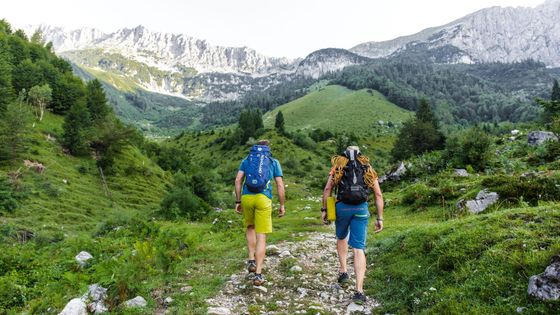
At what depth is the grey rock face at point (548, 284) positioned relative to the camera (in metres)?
5.30

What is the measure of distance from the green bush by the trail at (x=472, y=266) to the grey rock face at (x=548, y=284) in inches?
4.4

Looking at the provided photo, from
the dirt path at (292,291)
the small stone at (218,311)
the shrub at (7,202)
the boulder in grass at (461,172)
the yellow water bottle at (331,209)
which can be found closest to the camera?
the small stone at (218,311)

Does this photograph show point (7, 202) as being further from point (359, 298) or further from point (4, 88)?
point (359, 298)

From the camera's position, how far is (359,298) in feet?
25.4

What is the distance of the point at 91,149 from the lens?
63375mm

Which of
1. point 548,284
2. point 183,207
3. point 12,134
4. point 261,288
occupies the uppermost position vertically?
point 12,134

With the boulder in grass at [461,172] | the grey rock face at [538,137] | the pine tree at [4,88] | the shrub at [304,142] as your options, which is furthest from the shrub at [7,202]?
the shrub at [304,142]

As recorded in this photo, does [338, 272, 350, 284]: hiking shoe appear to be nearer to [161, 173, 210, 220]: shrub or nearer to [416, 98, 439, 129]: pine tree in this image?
[161, 173, 210, 220]: shrub

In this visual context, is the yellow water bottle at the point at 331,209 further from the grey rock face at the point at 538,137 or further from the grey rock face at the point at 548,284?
the grey rock face at the point at 538,137

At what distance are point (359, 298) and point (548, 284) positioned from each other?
139 inches

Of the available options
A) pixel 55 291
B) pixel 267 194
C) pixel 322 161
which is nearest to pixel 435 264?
pixel 267 194

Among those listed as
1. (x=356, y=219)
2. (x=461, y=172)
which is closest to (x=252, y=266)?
(x=356, y=219)

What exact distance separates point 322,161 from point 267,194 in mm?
97649

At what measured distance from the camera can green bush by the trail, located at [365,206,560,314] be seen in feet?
19.8
